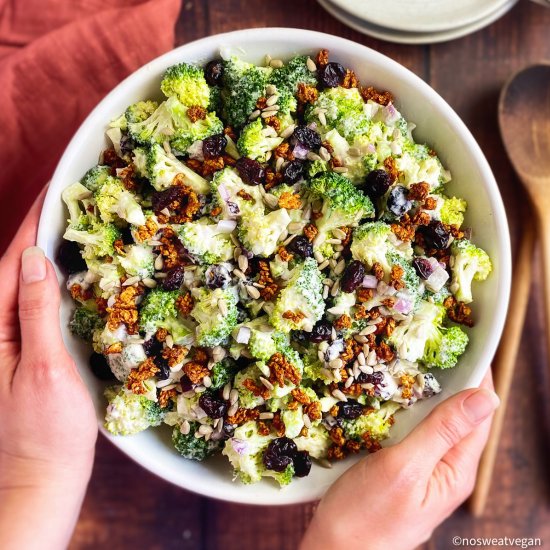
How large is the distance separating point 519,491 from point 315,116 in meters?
1.68

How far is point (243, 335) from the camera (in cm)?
168

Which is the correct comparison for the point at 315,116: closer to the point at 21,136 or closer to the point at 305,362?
the point at 305,362

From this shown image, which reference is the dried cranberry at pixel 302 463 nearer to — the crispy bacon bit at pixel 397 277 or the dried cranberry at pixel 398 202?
the crispy bacon bit at pixel 397 277

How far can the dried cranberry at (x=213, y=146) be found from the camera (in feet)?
5.70

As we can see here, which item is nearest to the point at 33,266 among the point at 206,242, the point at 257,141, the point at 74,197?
the point at 74,197

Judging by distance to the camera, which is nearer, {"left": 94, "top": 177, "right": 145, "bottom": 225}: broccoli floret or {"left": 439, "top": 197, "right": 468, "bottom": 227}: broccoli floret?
{"left": 94, "top": 177, "right": 145, "bottom": 225}: broccoli floret

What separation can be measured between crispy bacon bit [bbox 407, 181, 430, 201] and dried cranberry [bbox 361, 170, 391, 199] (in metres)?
0.07

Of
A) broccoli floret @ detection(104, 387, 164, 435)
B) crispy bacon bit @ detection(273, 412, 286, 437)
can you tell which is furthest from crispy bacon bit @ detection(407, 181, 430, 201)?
broccoli floret @ detection(104, 387, 164, 435)

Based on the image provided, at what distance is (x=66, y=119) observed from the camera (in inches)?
90.1

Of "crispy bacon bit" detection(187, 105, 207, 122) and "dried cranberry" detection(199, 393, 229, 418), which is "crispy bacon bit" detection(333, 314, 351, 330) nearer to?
"dried cranberry" detection(199, 393, 229, 418)

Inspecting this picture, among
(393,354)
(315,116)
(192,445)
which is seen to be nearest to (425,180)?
(315,116)

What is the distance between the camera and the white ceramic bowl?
178 centimetres

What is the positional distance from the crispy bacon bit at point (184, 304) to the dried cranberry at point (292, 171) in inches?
15.9

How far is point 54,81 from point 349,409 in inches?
59.0
